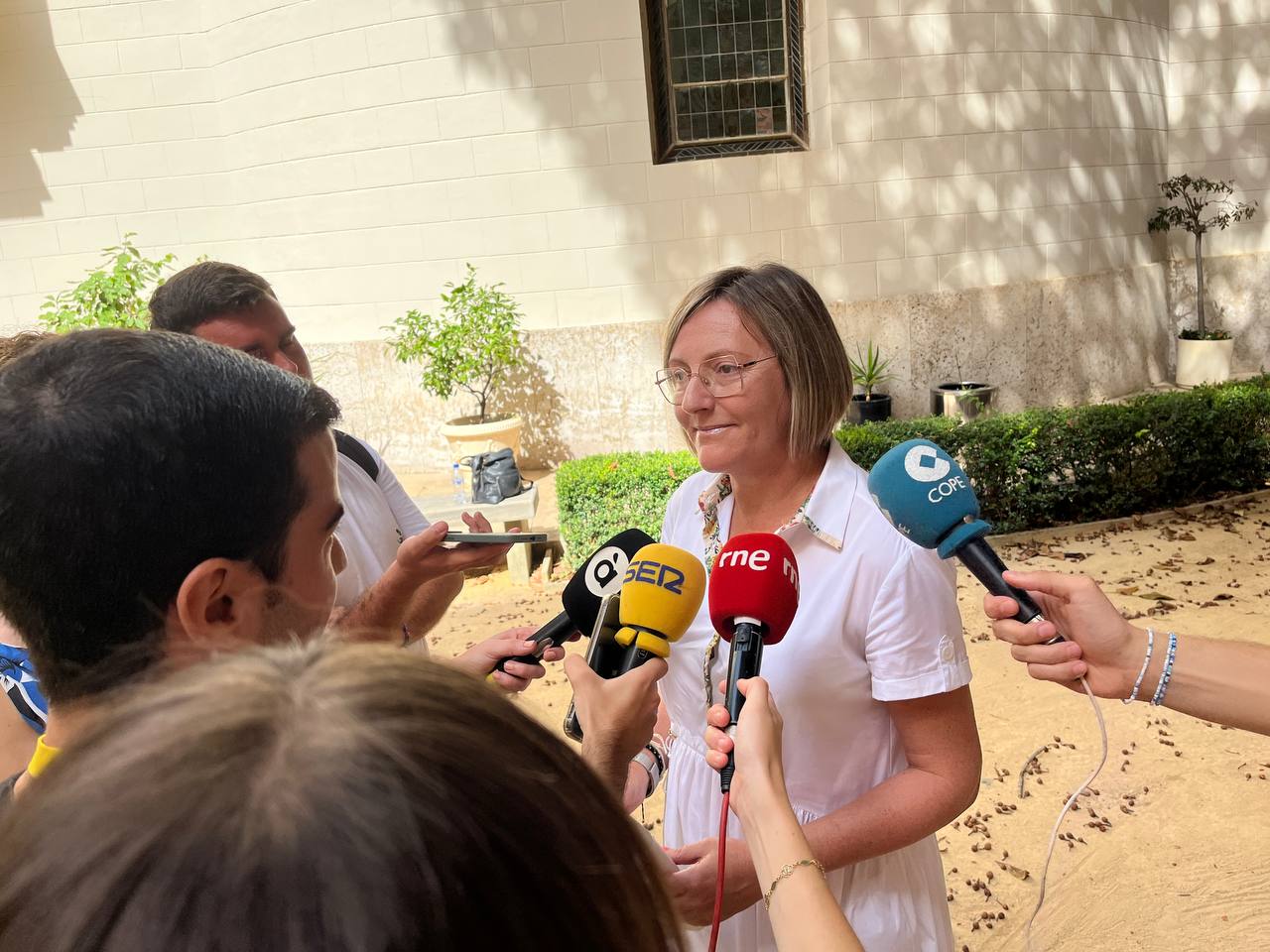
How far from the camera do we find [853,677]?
170 cm

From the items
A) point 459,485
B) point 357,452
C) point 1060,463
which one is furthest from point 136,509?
point 459,485

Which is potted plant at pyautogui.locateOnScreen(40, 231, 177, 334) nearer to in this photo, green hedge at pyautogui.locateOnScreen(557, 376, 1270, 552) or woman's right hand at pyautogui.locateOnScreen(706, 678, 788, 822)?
green hedge at pyautogui.locateOnScreen(557, 376, 1270, 552)

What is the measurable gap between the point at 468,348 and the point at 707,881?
8.10 m

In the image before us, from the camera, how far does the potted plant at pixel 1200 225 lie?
435 inches

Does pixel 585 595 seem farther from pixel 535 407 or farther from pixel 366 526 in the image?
pixel 535 407

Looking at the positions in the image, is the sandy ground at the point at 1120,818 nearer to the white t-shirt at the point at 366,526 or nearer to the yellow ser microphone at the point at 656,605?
the white t-shirt at the point at 366,526

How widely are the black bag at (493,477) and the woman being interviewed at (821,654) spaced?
5480mm

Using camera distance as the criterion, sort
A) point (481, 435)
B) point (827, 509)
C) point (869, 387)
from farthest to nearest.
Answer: point (869, 387) → point (481, 435) → point (827, 509)

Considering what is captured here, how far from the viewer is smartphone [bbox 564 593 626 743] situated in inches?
61.3

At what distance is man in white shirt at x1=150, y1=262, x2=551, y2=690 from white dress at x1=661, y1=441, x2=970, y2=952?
2.23 ft

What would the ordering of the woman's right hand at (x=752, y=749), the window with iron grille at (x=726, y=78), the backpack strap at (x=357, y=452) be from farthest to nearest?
1. the window with iron grille at (x=726, y=78)
2. the backpack strap at (x=357, y=452)
3. the woman's right hand at (x=752, y=749)

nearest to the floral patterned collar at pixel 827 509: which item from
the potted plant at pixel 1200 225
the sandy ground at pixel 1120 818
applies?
the sandy ground at pixel 1120 818

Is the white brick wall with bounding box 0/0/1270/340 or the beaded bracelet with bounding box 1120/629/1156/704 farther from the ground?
the white brick wall with bounding box 0/0/1270/340

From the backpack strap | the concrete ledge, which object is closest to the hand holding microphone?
the backpack strap
